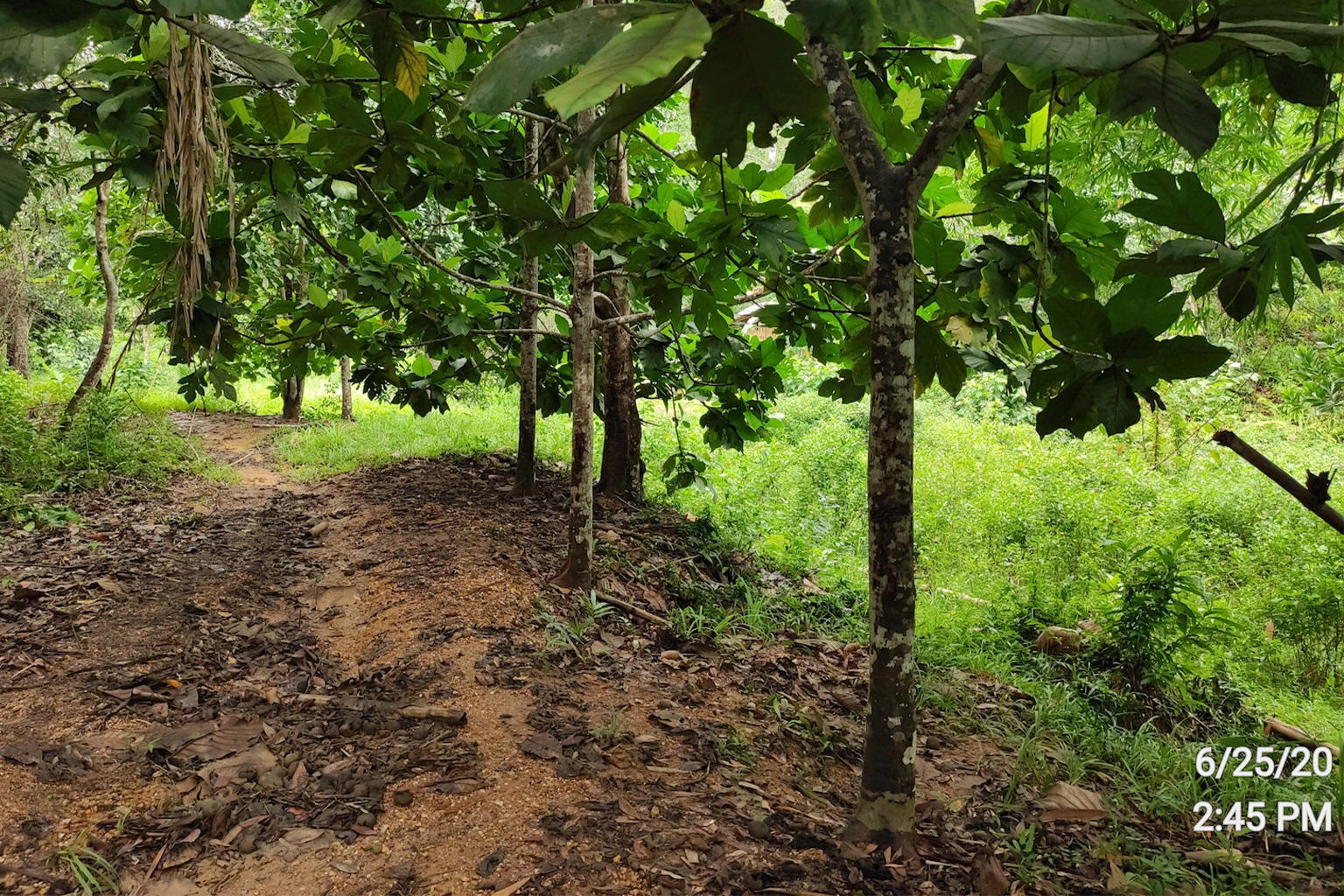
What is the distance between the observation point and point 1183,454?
24.9 ft

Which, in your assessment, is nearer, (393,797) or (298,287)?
(393,797)

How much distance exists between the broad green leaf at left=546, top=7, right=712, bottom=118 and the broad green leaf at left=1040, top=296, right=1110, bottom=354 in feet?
2.98

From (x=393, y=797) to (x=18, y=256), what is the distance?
29.8 ft

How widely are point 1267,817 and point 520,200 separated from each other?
2580 mm

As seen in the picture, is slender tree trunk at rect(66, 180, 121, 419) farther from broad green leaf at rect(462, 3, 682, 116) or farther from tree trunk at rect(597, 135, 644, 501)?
broad green leaf at rect(462, 3, 682, 116)

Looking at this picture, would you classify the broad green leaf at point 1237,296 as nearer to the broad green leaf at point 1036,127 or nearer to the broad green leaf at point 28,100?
the broad green leaf at point 1036,127

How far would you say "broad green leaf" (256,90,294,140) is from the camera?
170cm

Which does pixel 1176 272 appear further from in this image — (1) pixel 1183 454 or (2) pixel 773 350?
(1) pixel 1183 454

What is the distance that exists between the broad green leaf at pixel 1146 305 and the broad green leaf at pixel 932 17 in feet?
2.47

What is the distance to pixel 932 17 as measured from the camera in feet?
1.64

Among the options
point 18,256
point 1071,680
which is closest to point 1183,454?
point 1071,680

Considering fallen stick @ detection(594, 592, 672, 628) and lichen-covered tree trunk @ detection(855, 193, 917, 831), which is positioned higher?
lichen-covered tree trunk @ detection(855, 193, 917, 831)

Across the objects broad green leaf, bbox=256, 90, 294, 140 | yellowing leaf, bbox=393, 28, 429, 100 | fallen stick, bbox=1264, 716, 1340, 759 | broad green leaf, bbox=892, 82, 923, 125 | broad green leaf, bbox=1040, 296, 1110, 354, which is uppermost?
broad green leaf, bbox=892, 82, 923, 125

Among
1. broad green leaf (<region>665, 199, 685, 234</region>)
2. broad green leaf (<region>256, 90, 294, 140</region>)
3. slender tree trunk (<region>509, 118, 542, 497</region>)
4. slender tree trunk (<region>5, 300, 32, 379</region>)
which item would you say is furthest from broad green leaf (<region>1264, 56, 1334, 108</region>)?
slender tree trunk (<region>5, 300, 32, 379</region>)
